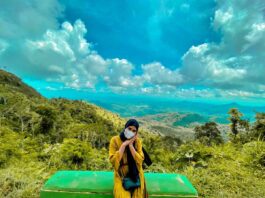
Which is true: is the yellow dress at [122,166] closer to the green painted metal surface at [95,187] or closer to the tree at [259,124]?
the green painted metal surface at [95,187]

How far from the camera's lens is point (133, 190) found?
3.88 meters

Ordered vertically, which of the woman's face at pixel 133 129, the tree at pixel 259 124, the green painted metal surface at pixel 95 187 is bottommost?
the green painted metal surface at pixel 95 187

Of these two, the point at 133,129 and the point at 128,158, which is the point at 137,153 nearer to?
the point at 128,158

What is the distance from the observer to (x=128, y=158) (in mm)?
3908

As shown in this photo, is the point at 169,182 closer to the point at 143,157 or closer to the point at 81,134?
the point at 143,157

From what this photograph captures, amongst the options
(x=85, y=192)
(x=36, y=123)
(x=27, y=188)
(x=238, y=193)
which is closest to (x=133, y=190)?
(x=85, y=192)

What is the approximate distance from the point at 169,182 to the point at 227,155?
503 cm

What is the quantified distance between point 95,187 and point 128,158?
0.80m

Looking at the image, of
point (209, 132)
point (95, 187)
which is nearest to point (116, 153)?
point (95, 187)

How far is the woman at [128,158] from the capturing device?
12.3 ft

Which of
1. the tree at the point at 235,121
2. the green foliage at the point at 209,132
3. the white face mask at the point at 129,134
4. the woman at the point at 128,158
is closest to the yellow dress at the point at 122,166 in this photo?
the woman at the point at 128,158

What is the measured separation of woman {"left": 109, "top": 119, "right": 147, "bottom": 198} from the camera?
3.76 m

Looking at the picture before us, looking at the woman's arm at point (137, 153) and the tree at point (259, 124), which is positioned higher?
the tree at point (259, 124)

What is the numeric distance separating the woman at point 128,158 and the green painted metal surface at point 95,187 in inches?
11.3
